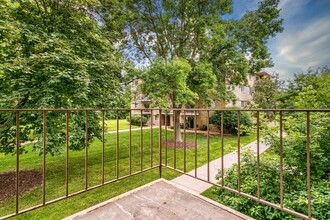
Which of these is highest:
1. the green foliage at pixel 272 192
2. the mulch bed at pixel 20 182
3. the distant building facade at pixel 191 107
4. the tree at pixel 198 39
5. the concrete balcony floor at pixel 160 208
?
the tree at pixel 198 39

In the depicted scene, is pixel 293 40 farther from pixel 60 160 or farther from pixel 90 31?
pixel 60 160

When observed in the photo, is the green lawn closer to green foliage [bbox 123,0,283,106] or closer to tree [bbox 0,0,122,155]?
tree [bbox 0,0,122,155]

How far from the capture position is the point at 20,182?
3664 mm

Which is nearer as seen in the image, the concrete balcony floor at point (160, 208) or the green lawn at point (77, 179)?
the concrete balcony floor at point (160, 208)

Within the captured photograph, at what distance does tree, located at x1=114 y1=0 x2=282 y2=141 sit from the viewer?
6676 millimetres

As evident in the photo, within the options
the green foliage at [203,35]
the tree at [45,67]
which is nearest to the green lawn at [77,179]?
the tree at [45,67]

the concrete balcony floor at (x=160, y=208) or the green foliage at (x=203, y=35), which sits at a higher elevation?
the green foliage at (x=203, y=35)

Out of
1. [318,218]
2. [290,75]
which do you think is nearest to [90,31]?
[318,218]

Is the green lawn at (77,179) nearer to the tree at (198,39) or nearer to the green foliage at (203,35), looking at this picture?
Result: the tree at (198,39)

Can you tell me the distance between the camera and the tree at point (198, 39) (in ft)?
21.9

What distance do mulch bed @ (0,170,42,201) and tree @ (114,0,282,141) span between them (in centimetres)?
433

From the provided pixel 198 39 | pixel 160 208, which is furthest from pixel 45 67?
pixel 198 39

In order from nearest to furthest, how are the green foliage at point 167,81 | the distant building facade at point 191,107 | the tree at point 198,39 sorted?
the distant building facade at point 191,107 → the green foliage at point 167,81 → the tree at point 198,39

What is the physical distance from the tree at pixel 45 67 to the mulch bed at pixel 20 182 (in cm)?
83
